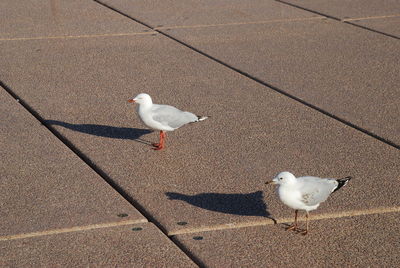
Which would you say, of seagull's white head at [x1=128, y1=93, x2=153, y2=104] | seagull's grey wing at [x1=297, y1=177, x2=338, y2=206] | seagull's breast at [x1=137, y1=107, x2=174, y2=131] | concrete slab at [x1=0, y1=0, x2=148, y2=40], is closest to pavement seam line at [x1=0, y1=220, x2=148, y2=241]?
seagull's grey wing at [x1=297, y1=177, x2=338, y2=206]

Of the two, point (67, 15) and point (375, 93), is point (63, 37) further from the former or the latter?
point (375, 93)

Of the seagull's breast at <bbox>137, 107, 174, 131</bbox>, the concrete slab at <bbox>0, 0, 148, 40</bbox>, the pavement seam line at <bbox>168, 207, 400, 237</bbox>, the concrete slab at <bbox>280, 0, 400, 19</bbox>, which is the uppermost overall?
the seagull's breast at <bbox>137, 107, 174, 131</bbox>

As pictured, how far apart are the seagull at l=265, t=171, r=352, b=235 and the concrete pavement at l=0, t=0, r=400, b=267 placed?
7.9 inches

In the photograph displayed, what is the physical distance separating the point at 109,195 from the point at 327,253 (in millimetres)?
1689

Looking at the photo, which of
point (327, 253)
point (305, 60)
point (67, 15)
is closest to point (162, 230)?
point (327, 253)

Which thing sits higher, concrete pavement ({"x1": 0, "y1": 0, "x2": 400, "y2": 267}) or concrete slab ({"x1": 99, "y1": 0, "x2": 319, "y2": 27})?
concrete slab ({"x1": 99, "y1": 0, "x2": 319, "y2": 27})

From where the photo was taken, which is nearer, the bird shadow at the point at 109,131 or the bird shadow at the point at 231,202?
the bird shadow at the point at 231,202

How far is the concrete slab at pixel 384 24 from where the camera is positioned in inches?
440

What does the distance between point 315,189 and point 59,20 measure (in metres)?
6.64

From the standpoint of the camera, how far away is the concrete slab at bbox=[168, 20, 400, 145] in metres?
8.11

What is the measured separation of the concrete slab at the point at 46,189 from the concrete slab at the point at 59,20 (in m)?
3.46

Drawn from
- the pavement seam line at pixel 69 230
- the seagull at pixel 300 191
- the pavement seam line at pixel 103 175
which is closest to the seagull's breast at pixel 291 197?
the seagull at pixel 300 191

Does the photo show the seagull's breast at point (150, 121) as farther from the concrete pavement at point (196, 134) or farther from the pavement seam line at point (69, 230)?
the pavement seam line at point (69, 230)

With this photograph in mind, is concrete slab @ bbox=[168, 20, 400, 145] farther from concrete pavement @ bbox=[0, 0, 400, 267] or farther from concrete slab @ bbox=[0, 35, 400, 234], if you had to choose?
concrete slab @ bbox=[0, 35, 400, 234]
